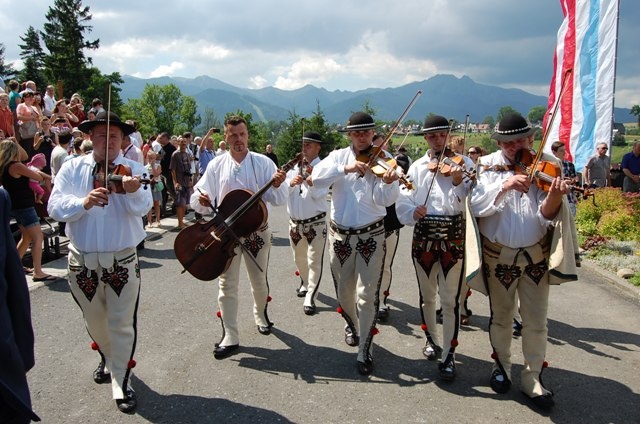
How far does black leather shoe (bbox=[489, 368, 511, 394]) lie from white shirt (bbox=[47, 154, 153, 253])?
10.8 feet

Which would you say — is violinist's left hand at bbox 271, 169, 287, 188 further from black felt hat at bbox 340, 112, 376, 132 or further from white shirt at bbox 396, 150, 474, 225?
white shirt at bbox 396, 150, 474, 225

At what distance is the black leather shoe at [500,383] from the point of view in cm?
395

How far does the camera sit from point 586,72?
1202 cm

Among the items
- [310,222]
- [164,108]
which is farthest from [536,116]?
[164,108]

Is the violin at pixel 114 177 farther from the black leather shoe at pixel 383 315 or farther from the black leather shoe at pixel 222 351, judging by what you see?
the black leather shoe at pixel 383 315

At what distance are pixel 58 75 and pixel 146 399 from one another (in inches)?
1985

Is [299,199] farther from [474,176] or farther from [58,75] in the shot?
[58,75]

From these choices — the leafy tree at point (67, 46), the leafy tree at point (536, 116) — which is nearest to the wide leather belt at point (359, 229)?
the leafy tree at point (536, 116)

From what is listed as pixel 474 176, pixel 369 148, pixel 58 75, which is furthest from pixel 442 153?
pixel 58 75

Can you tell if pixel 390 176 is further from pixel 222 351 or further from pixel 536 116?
pixel 536 116

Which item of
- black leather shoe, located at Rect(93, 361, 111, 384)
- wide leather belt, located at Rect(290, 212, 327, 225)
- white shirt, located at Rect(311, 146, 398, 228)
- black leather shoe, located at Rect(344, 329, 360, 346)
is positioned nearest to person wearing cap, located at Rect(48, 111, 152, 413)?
black leather shoe, located at Rect(93, 361, 111, 384)

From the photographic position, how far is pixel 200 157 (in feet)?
39.7

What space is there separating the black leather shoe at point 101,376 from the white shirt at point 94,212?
1.18 m

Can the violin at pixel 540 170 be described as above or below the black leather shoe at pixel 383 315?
above
